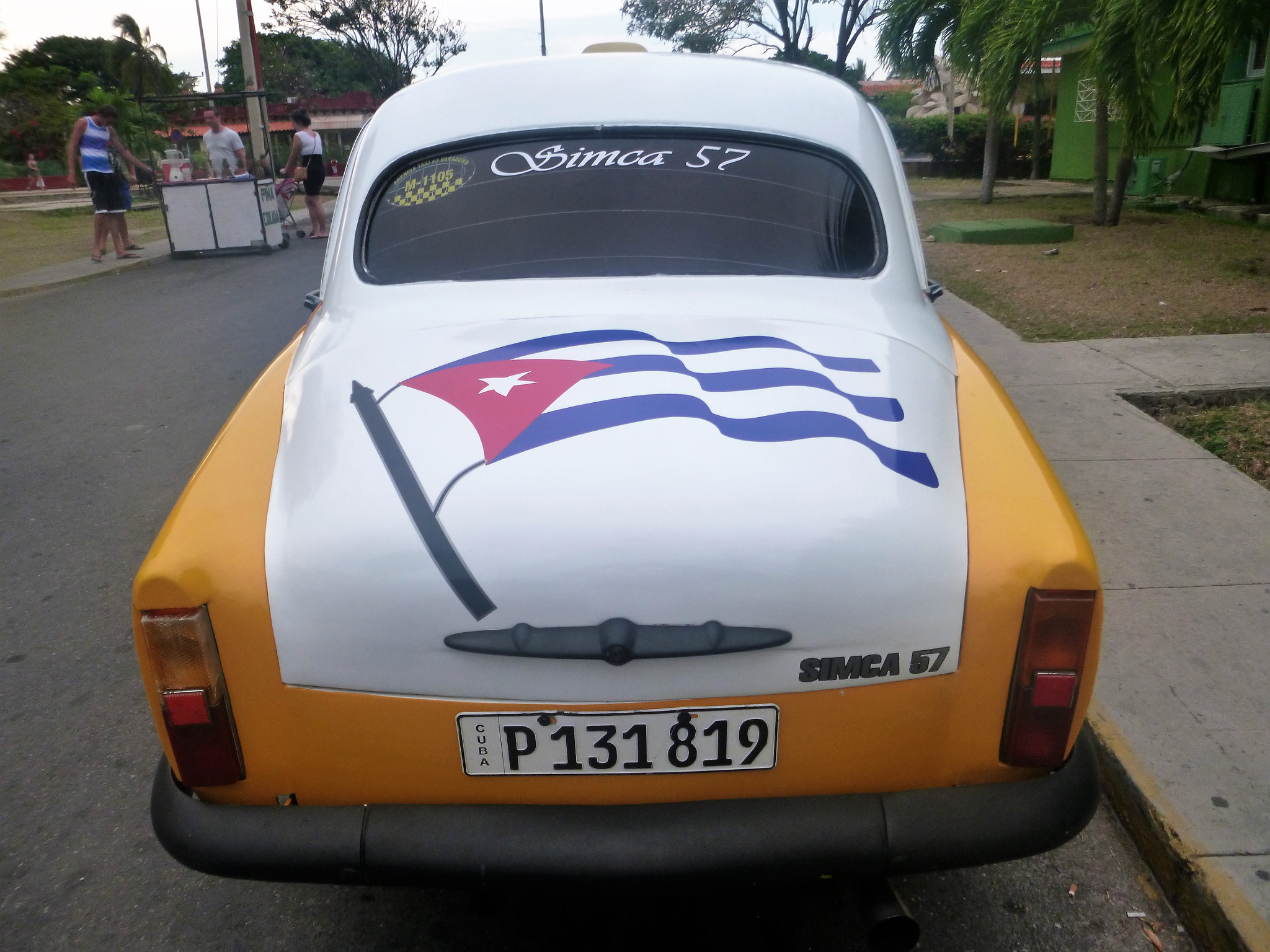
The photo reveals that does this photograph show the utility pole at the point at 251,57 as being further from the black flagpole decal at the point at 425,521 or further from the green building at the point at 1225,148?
the black flagpole decal at the point at 425,521

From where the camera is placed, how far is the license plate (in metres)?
1.71

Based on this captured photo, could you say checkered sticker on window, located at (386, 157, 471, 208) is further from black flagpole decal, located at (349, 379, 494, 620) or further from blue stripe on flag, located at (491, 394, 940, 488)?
blue stripe on flag, located at (491, 394, 940, 488)

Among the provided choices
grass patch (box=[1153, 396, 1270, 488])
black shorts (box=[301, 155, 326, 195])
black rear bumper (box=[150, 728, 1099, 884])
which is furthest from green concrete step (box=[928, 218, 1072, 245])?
black rear bumper (box=[150, 728, 1099, 884])

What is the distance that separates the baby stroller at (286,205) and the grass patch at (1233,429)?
13541 millimetres

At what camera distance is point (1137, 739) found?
267cm

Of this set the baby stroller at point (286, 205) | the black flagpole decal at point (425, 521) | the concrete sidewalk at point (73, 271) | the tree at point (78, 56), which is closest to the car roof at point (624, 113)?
the black flagpole decal at point (425, 521)

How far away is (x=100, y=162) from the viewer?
12.6m

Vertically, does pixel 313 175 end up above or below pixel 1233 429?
above

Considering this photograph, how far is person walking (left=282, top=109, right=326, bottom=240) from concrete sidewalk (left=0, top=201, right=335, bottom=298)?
7.29ft

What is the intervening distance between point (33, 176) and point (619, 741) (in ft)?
187

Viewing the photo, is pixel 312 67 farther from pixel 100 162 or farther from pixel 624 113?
pixel 624 113

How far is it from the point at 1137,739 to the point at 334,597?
2.16 meters

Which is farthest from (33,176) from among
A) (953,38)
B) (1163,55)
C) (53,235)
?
(1163,55)

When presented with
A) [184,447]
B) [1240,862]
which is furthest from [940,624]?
[184,447]
